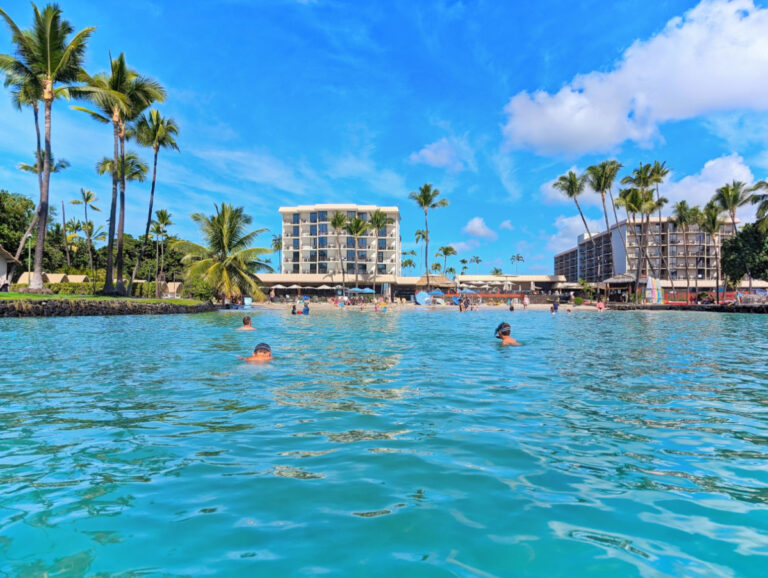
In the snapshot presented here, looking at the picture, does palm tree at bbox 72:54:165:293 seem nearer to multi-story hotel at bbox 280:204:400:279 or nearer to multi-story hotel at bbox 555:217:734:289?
multi-story hotel at bbox 280:204:400:279

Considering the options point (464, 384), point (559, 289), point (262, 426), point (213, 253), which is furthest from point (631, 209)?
point (262, 426)

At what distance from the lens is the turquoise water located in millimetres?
2455

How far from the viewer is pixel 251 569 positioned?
2.30 meters

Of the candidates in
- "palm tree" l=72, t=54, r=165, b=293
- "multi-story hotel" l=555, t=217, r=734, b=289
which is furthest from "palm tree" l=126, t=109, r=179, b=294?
"multi-story hotel" l=555, t=217, r=734, b=289

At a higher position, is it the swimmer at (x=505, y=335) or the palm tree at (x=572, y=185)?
the palm tree at (x=572, y=185)

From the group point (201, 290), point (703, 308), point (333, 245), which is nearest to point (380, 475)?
point (201, 290)

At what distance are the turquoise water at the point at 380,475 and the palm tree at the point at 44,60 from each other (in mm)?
21356

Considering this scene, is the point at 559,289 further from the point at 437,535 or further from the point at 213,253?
the point at 437,535

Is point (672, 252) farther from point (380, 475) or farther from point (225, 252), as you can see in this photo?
point (380, 475)

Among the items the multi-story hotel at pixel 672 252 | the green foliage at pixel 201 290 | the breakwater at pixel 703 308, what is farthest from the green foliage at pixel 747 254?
the green foliage at pixel 201 290

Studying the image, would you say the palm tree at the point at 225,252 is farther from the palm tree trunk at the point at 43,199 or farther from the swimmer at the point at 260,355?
the swimmer at the point at 260,355

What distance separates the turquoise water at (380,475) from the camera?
8.05ft

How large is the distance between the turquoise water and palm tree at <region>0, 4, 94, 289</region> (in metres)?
21.4

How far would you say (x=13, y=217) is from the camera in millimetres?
46750
